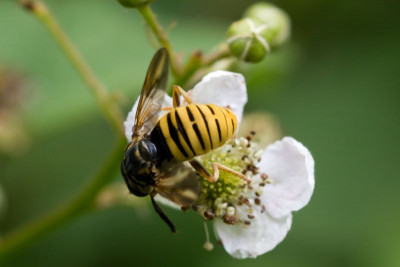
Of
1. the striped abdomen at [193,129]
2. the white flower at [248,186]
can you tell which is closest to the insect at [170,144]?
the striped abdomen at [193,129]

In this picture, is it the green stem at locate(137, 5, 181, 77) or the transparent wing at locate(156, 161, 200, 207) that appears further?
the green stem at locate(137, 5, 181, 77)

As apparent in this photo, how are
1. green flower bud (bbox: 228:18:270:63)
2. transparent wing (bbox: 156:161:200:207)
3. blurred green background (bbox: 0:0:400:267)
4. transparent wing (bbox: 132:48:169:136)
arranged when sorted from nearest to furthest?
transparent wing (bbox: 156:161:200:207), transparent wing (bbox: 132:48:169:136), green flower bud (bbox: 228:18:270:63), blurred green background (bbox: 0:0:400:267)

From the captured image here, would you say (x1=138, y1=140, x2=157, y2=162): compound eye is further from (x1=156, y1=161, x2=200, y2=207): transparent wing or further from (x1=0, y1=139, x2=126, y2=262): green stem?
(x1=0, y1=139, x2=126, y2=262): green stem

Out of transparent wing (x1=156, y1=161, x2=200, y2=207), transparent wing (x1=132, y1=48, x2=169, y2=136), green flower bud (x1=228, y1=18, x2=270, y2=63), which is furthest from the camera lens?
green flower bud (x1=228, y1=18, x2=270, y2=63)

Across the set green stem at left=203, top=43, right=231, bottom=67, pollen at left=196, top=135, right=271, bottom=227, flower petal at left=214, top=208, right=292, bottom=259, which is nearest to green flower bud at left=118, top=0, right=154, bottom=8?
green stem at left=203, top=43, right=231, bottom=67

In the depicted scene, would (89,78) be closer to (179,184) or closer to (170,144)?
(170,144)

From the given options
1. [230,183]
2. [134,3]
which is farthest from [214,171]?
[134,3]
